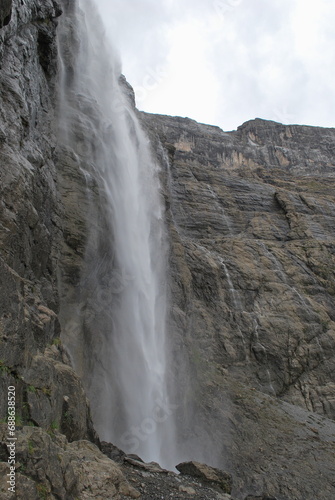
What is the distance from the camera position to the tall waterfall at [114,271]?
15617mm

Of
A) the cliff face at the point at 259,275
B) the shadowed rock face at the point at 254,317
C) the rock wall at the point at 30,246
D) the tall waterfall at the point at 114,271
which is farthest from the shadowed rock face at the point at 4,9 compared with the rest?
the cliff face at the point at 259,275

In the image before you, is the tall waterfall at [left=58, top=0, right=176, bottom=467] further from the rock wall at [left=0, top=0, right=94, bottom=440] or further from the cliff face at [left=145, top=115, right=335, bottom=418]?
the cliff face at [left=145, top=115, right=335, bottom=418]

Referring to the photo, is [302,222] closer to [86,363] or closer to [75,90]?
[75,90]

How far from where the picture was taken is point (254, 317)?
24.4 metres

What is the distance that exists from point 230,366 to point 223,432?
5.51 meters

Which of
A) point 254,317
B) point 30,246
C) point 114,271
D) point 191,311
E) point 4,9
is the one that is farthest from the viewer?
point 254,317

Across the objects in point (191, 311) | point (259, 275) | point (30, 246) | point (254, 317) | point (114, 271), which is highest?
point (259, 275)

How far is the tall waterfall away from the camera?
15617 millimetres

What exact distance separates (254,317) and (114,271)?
10.3 m

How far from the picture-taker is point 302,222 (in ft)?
108

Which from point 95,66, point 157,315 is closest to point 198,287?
point 157,315

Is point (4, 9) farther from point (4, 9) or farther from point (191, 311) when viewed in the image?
point (191, 311)

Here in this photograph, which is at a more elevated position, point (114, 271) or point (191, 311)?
point (114, 271)

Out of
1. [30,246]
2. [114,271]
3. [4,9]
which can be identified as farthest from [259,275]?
[4,9]
